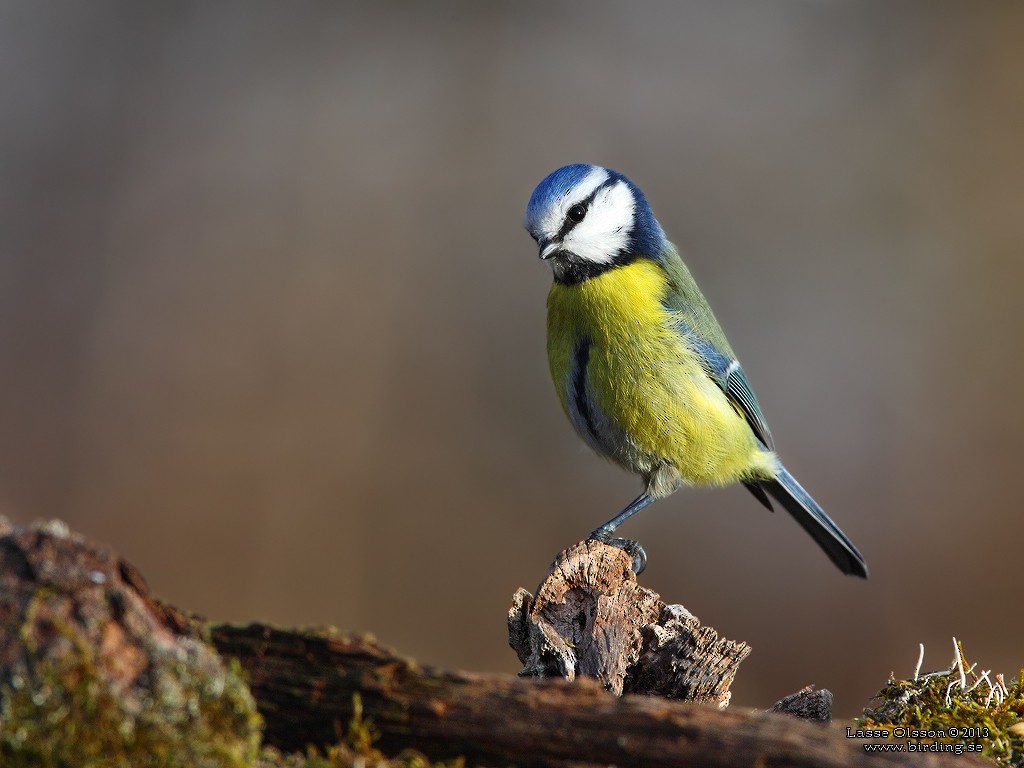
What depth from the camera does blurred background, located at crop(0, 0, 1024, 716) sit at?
4020 millimetres

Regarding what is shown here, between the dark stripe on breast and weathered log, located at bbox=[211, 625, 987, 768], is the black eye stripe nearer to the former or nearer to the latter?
the dark stripe on breast

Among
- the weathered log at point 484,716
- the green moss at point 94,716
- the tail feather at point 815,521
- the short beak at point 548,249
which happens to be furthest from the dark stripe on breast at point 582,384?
the green moss at point 94,716

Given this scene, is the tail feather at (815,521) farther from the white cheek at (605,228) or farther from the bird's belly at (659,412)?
the white cheek at (605,228)

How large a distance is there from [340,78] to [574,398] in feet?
10.3

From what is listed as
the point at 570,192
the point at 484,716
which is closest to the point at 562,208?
the point at 570,192

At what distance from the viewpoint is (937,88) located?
16.0ft

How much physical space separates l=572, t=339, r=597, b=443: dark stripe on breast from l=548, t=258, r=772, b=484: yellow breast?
1cm

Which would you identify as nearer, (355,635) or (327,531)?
(355,635)

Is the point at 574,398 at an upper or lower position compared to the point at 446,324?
lower

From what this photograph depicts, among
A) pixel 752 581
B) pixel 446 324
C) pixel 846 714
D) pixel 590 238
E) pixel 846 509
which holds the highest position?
pixel 446 324

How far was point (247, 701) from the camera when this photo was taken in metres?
0.98

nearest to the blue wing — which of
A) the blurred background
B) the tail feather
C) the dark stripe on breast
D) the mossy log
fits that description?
the tail feather

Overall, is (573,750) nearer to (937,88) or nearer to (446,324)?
(446,324)

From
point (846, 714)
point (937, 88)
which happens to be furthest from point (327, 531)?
point (937, 88)
